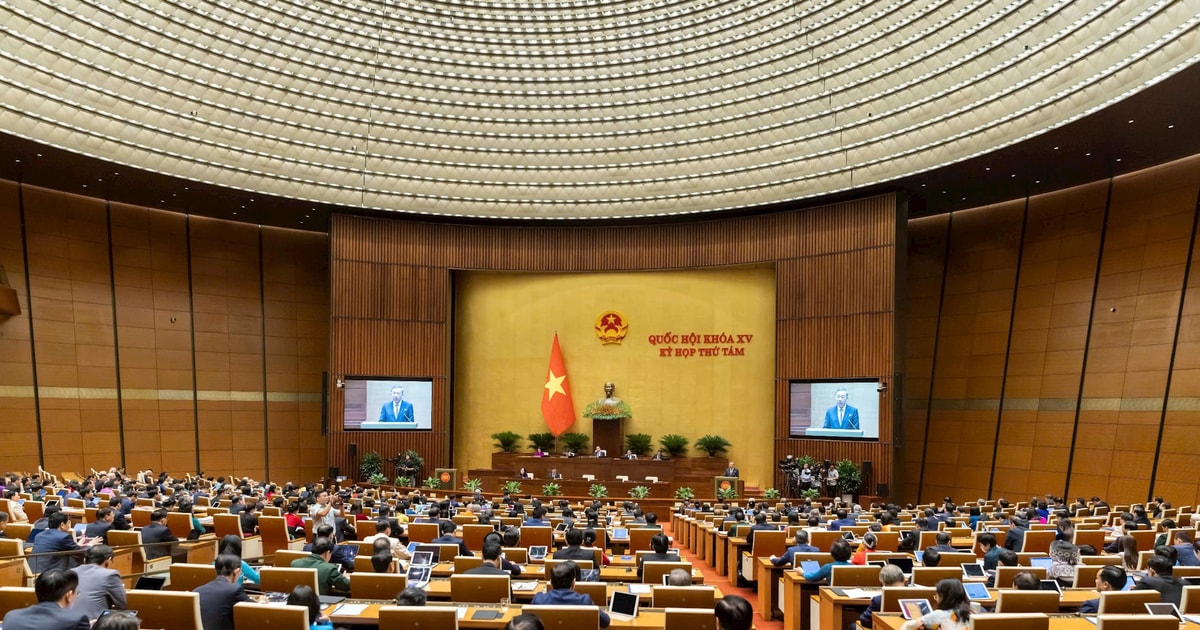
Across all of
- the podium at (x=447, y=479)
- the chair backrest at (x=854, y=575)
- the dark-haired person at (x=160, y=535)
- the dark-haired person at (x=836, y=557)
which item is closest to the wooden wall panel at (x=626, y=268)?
the podium at (x=447, y=479)

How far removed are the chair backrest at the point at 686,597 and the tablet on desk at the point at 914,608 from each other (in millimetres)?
1235

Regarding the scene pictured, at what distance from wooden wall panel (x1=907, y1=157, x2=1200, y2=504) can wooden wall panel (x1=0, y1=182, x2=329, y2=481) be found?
59.8 ft

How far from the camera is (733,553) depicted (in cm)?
1041

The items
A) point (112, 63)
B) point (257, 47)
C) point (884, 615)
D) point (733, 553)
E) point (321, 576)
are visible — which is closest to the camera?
point (884, 615)

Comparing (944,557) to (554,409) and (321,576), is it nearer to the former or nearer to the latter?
(321,576)

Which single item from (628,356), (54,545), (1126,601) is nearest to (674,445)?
Answer: (628,356)

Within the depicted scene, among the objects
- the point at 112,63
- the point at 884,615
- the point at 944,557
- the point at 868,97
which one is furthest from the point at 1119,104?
the point at 112,63

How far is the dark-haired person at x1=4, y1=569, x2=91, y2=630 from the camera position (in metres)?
4.49

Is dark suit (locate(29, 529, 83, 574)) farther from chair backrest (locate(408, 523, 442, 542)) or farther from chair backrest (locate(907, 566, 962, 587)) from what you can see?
chair backrest (locate(907, 566, 962, 587))

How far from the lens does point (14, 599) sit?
16.8 feet

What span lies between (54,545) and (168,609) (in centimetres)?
371

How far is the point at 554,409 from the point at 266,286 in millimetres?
9425

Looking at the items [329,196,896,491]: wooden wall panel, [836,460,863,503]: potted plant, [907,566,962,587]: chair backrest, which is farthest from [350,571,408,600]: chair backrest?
[329,196,896,491]: wooden wall panel

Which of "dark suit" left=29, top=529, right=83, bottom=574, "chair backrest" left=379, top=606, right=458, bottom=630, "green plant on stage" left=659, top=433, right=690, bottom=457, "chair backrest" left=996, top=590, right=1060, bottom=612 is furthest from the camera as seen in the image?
"green plant on stage" left=659, top=433, right=690, bottom=457
